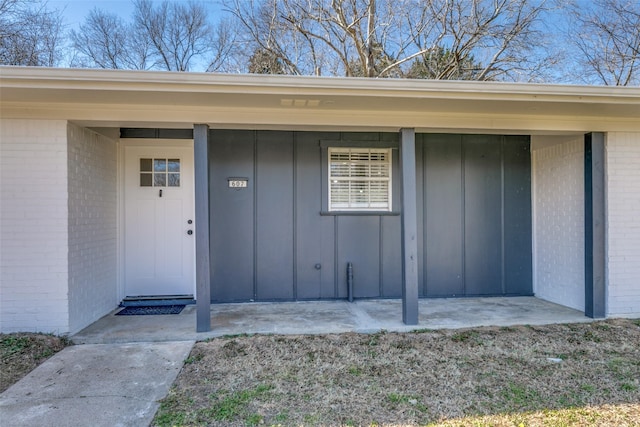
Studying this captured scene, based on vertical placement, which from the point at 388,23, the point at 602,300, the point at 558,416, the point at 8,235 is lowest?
the point at 558,416

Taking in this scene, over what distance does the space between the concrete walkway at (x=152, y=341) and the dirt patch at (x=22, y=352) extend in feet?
0.30

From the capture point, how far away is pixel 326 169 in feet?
16.8

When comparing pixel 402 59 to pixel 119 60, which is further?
pixel 119 60

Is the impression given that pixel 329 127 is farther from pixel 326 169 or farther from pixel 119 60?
pixel 119 60

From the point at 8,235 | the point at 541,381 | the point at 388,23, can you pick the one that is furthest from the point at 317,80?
the point at 388,23

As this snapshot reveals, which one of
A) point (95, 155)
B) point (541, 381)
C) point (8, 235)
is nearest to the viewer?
point (541, 381)

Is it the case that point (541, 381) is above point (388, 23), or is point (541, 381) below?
below

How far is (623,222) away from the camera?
4227mm

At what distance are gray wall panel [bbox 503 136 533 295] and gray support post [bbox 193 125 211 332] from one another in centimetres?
417

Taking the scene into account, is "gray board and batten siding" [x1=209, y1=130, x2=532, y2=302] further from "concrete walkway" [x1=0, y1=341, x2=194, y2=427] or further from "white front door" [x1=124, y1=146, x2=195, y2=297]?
"concrete walkway" [x1=0, y1=341, x2=194, y2=427]

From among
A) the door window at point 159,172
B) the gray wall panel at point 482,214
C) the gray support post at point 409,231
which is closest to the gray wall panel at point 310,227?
the gray support post at point 409,231

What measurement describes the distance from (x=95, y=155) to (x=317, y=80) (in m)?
2.80

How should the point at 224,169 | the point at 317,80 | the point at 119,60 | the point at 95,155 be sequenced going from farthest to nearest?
the point at 119,60 → the point at 224,169 → the point at 95,155 → the point at 317,80

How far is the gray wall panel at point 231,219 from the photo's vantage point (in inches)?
195
